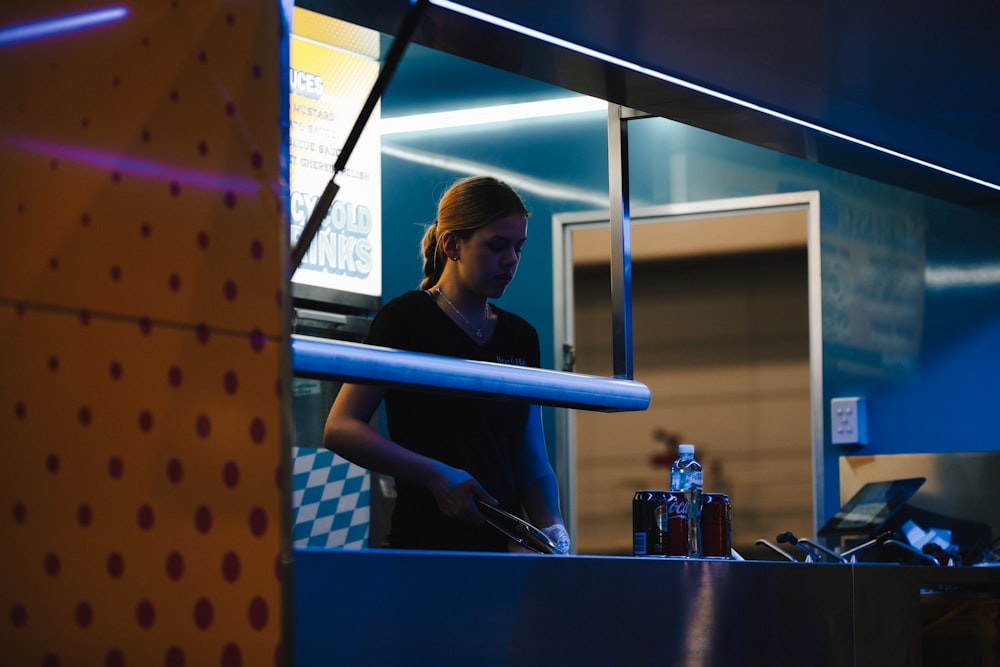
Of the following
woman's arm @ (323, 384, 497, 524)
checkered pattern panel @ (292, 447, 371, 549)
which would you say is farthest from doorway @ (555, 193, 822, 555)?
Result: woman's arm @ (323, 384, 497, 524)

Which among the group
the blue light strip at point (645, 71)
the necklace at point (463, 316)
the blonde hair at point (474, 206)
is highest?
the blue light strip at point (645, 71)

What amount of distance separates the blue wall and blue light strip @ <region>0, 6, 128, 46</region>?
3817mm

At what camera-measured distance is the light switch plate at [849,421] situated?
4340mm

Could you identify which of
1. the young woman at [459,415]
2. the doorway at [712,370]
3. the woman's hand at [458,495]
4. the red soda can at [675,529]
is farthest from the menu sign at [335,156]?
the red soda can at [675,529]

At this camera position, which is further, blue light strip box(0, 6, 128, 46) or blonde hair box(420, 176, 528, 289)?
blonde hair box(420, 176, 528, 289)

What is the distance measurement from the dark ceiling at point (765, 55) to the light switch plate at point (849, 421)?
1.82 meters

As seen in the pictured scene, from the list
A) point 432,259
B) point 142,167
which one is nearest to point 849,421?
point 432,259

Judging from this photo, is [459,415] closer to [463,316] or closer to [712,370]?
[463,316]

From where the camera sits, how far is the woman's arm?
2.00m

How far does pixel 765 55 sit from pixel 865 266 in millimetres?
2608

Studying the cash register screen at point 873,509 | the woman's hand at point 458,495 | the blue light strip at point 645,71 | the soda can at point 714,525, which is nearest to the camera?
the blue light strip at point 645,71

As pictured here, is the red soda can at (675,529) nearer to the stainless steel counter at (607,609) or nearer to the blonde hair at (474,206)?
the stainless steel counter at (607,609)

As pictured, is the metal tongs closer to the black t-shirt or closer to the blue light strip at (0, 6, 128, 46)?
the black t-shirt


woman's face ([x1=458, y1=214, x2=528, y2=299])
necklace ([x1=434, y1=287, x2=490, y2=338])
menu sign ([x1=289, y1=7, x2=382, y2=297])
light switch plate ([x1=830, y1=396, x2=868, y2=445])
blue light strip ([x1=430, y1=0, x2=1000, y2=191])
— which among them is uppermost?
menu sign ([x1=289, y1=7, x2=382, y2=297])
